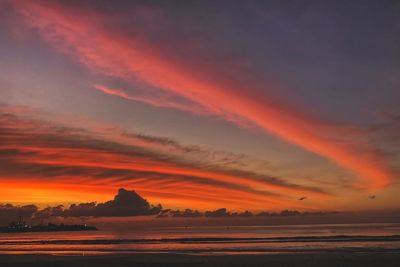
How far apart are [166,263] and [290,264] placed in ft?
43.1

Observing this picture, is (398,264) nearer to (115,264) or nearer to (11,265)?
(115,264)

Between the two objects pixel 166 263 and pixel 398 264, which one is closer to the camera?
pixel 398 264

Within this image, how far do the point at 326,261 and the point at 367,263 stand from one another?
417cm

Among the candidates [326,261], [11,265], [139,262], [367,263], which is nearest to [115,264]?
[139,262]

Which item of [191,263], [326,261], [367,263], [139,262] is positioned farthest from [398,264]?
[139,262]

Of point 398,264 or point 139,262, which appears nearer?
point 398,264

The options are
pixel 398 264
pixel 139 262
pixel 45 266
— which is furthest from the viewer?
pixel 139 262

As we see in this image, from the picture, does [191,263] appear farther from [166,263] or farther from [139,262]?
[139,262]

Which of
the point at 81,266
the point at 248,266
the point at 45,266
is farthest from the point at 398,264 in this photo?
the point at 45,266

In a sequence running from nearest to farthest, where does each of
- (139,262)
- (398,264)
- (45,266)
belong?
(398,264) → (45,266) → (139,262)

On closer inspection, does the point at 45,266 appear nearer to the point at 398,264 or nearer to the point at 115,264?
the point at 115,264

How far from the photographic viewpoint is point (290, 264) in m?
44.3

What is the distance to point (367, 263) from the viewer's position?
Answer: 1740 inches

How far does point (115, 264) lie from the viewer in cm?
4684
